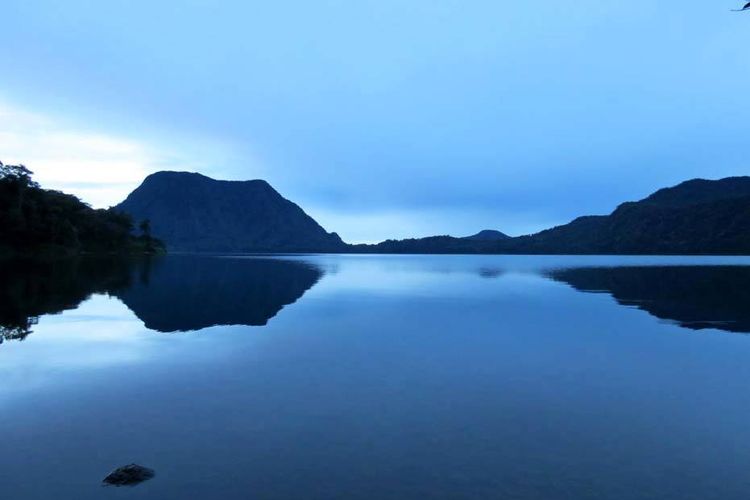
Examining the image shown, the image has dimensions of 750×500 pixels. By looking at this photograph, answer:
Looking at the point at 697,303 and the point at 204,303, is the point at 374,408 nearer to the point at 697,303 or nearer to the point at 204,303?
the point at 204,303

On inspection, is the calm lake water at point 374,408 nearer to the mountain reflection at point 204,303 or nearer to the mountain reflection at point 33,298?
the mountain reflection at point 33,298

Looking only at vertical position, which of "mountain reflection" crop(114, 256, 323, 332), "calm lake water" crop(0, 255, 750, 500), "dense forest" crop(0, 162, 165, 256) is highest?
Result: "dense forest" crop(0, 162, 165, 256)

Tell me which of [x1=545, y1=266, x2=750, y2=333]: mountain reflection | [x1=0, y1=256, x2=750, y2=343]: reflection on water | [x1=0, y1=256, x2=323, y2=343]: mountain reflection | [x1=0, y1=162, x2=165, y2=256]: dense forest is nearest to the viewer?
[x1=0, y1=256, x2=323, y2=343]: mountain reflection

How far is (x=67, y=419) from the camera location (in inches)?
506

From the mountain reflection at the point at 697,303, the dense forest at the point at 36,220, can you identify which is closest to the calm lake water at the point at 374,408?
the mountain reflection at the point at 697,303

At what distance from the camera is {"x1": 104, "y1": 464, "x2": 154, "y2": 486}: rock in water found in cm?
935

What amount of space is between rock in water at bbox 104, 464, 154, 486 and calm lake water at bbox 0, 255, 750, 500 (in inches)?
9.8

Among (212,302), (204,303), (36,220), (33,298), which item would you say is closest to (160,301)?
(204,303)

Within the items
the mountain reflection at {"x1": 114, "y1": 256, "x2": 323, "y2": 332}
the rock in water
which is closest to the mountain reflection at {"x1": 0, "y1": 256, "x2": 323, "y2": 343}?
the mountain reflection at {"x1": 114, "y1": 256, "x2": 323, "y2": 332}

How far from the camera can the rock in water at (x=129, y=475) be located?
935cm

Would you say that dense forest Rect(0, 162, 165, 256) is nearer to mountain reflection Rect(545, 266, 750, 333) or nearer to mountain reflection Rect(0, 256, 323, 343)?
mountain reflection Rect(0, 256, 323, 343)

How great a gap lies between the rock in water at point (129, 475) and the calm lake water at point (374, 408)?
248 mm

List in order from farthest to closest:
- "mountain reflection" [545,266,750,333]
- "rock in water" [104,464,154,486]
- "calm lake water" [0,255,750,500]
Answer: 1. "mountain reflection" [545,266,750,333]
2. "calm lake water" [0,255,750,500]
3. "rock in water" [104,464,154,486]

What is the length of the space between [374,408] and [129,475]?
662cm
